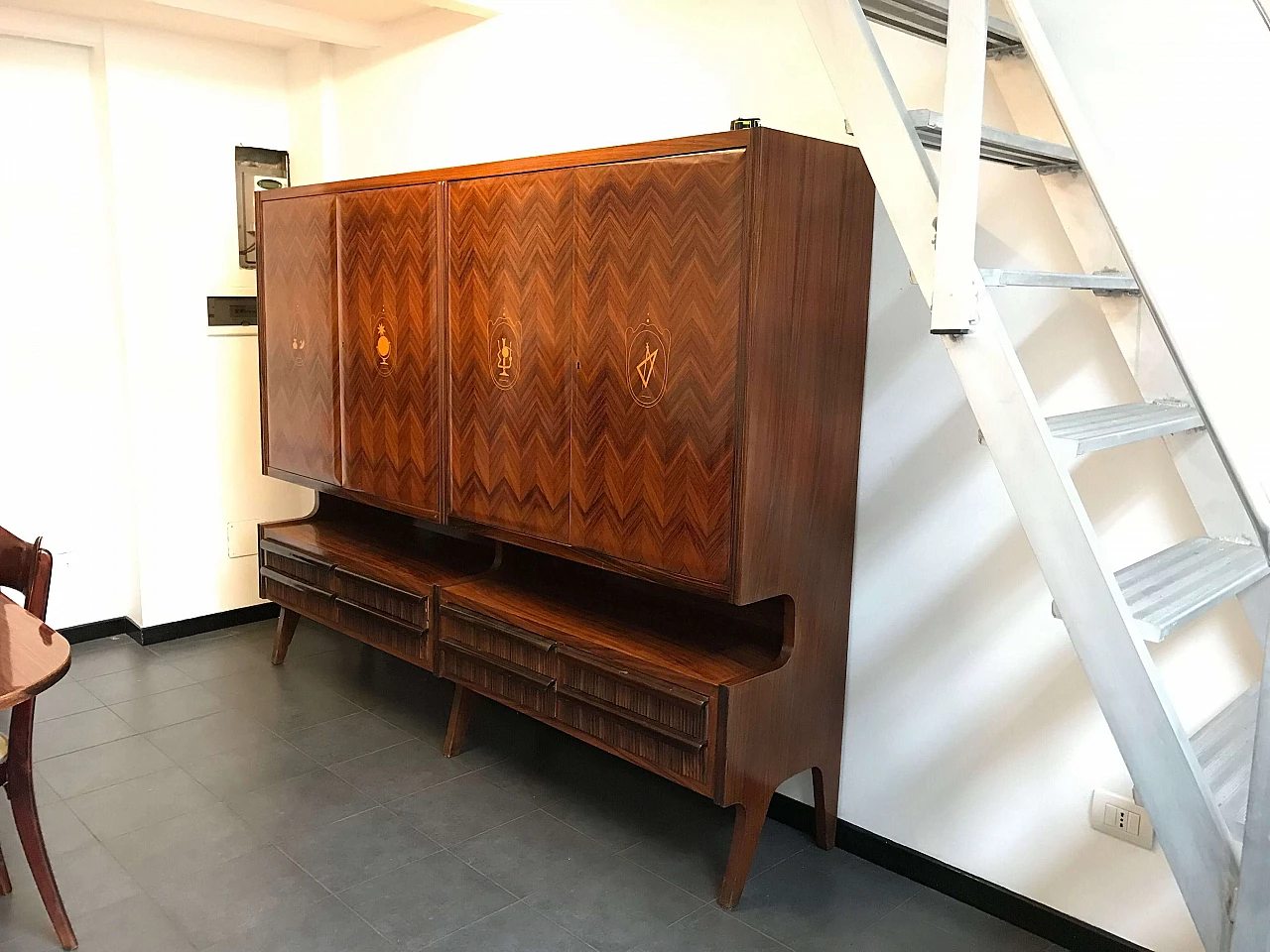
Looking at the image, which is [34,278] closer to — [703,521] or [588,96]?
[588,96]

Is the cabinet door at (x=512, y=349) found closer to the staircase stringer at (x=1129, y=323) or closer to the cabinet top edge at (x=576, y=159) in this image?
the cabinet top edge at (x=576, y=159)

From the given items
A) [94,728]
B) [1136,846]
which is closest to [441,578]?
[94,728]

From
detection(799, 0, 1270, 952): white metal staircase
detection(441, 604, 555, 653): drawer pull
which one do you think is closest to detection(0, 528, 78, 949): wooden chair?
detection(441, 604, 555, 653): drawer pull

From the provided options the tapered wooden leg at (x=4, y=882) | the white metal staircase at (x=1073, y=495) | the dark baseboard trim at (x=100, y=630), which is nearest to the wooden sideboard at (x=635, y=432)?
the white metal staircase at (x=1073, y=495)

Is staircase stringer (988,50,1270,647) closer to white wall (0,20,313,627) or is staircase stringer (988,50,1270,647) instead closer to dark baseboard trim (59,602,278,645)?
white wall (0,20,313,627)

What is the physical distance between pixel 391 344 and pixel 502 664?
1.18 metres

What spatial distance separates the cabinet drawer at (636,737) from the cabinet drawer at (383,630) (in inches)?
28.5

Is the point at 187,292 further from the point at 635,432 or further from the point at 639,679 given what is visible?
the point at 639,679

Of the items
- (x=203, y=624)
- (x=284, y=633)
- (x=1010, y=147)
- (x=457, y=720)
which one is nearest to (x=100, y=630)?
(x=203, y=624)

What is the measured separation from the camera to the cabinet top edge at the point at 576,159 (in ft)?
7.34

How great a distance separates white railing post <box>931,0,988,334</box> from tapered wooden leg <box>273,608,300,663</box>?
334cm

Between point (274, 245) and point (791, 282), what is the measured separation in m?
2.40

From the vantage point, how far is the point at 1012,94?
7.36 feet

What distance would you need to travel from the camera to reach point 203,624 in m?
4.47
